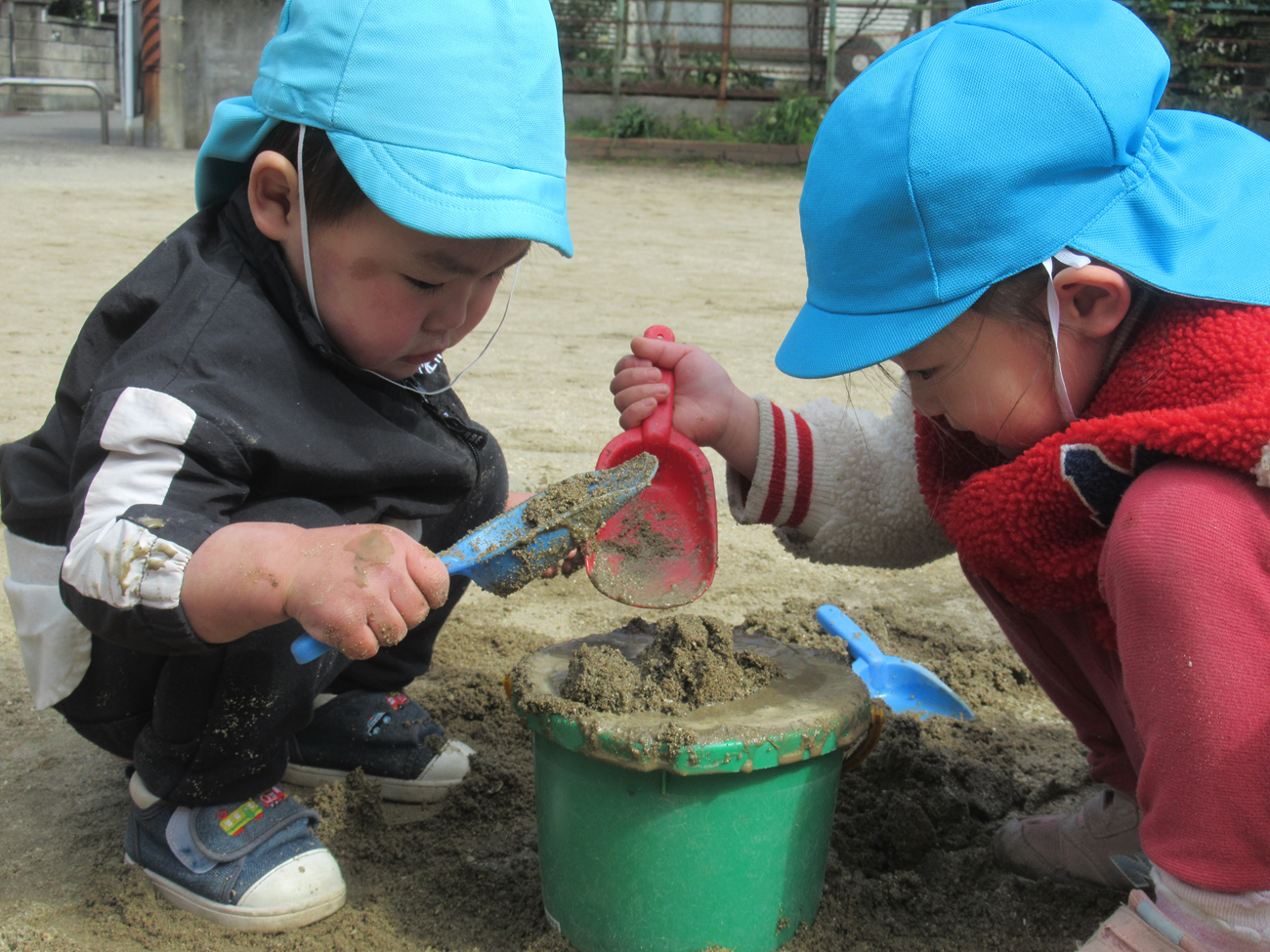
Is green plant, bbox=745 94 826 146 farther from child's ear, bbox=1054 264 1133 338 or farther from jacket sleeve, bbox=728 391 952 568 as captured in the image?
child's ear, bbox=1054 264 1133 338

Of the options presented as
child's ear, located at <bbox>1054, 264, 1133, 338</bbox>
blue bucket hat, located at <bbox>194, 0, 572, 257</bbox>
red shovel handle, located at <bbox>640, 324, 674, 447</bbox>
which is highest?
blue bucket hat, located at <bbox>194, 0, 572, 257</bbox>

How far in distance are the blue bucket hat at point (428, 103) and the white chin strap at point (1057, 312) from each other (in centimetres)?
64

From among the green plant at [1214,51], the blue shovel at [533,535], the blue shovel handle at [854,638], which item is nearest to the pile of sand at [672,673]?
the blue shovel at [533,535]

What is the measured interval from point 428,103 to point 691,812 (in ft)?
3.07

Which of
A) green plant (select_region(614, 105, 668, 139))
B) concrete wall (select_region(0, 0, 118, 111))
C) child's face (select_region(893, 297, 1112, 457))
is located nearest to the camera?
child's face (select_region(893, 297, 1112, 457))

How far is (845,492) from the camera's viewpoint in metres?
1.91

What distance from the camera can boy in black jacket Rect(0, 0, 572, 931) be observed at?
1.46 meters

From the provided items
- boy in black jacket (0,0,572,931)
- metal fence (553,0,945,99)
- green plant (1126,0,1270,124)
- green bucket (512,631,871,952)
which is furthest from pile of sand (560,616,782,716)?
metal fence (553,0,945,99)

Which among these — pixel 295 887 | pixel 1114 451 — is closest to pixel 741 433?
pixel 1114 451

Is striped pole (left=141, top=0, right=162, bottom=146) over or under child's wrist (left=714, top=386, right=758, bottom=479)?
over

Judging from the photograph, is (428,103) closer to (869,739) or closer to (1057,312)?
(1057,312)

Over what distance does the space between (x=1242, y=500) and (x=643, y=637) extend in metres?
0.75

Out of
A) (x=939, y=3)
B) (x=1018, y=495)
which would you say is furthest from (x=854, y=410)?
(x=939, y=3)

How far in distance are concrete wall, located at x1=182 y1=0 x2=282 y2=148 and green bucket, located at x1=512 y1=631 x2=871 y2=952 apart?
36.6 ft
